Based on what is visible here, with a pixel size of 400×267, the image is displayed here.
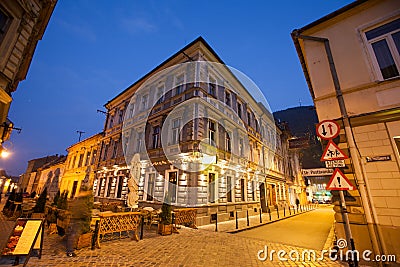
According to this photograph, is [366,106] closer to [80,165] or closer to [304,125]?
[80,165]

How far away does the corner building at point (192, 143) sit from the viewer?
12.3m

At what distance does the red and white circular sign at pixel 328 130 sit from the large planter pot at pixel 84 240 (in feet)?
25.8

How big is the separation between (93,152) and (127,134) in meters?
8.99

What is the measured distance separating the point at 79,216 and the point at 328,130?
795 cm

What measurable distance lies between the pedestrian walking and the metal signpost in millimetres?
7102

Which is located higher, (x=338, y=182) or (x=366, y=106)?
(x=366, y=106)

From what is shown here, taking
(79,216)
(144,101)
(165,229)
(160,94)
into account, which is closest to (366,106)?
(165,229)

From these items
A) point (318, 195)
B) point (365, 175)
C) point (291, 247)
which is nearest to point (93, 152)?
point (291, 247)

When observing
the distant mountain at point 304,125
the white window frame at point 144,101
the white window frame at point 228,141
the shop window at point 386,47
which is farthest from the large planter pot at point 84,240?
the distant mountain at point 304,125

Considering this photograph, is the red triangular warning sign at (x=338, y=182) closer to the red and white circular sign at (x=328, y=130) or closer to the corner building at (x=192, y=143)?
the red and white circular sign at (x=328, y=130)

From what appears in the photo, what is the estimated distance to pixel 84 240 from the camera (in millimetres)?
5812

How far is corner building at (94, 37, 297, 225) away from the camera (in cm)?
1227

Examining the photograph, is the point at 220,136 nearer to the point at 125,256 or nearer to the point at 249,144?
the point at 249,144

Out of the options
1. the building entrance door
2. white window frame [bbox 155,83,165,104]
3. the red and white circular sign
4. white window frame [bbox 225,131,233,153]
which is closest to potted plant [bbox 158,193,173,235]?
the red and white circular sign
